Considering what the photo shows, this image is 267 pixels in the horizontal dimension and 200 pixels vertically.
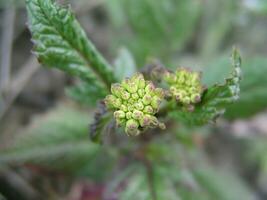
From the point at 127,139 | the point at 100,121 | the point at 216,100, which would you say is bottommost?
the point at 100,121

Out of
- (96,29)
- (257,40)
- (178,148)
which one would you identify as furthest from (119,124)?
(257,40)

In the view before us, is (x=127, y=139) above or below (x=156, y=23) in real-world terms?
below

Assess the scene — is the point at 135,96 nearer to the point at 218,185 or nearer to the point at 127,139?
the point at 127,139

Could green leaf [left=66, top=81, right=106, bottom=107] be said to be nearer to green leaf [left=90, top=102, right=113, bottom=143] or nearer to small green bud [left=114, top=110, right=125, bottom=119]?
green leaf [left=90, top=102, right=113, bottom=143]

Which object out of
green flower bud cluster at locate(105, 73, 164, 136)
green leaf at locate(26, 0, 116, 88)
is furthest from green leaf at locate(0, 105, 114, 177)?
green flower bud cluster at locate(105, 73, 164, 136)

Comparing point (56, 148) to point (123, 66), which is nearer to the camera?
point (123, 66)

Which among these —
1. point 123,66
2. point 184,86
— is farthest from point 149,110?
point 123,66
